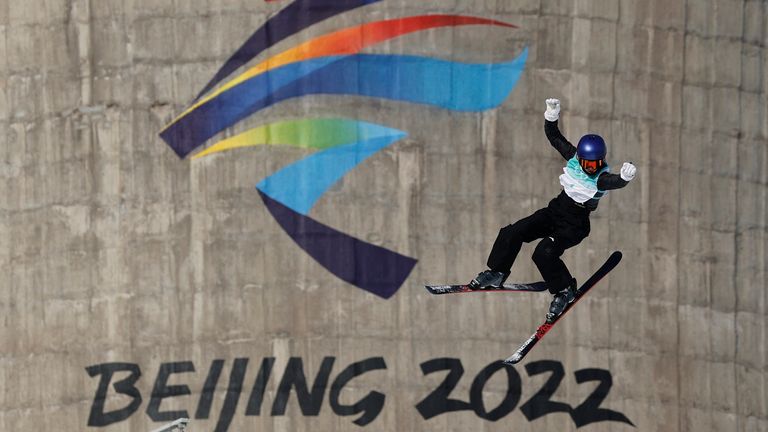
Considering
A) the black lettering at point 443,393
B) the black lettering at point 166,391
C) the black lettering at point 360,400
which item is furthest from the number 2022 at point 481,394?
the black lettering at point 166,391

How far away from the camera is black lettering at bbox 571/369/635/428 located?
48.8 meters

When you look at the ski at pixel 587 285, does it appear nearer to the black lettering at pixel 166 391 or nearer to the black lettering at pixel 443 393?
the black lettering at pixel 443 393

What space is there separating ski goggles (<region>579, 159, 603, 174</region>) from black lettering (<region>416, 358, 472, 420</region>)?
18.5m

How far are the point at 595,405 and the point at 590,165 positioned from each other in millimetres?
19639

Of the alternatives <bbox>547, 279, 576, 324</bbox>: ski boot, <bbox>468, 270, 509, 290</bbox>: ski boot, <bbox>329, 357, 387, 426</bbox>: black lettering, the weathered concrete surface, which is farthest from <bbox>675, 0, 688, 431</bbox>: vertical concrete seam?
<bbox>468, 270, 509, 290</bbox>: ski boot

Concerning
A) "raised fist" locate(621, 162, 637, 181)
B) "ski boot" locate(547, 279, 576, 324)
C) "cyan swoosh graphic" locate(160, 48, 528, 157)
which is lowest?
"ski boot" locate(547, 279, 576, 324)

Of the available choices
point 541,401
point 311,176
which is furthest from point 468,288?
point 311,176

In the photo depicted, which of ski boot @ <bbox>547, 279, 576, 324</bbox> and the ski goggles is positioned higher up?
the ski goggles

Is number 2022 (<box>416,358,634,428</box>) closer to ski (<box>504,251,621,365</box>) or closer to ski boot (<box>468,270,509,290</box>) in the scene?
ski (<box>504,251,621,365</box>)

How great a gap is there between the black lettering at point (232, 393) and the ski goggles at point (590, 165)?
65.5 feet

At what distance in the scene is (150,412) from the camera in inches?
1906

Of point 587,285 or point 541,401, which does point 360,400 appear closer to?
point 541,401

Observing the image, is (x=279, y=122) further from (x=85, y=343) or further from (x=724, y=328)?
(x=724, y=328)

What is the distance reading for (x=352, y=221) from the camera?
160 ft
